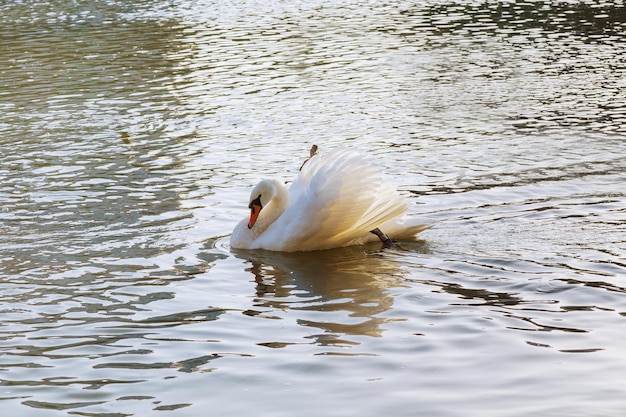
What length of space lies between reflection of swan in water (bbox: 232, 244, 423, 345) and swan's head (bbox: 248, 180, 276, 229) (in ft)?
1.44

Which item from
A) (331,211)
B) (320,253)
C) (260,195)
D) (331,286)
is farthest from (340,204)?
(260,195)

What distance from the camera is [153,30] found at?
28.4 meters

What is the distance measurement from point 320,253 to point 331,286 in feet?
3.85

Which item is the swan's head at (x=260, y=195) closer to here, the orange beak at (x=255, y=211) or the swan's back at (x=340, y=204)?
the orange beak at (x=255, y=211)

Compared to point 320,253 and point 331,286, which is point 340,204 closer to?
point 320,253

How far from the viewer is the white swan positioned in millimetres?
9828

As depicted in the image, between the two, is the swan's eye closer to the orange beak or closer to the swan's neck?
the orange beak

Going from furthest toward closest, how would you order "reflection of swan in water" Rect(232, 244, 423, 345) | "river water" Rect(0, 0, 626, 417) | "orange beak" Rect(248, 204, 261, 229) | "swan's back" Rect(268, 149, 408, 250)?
1. "orange beak" Rect(248, 204, 261, 229)
2. "swan's back" Rect(268, 149, 408, 250)
3. "reflection of swan in water" Rect(232, 244, 423, 345)
4. "river water" Rect(0, 0, 626, 417)

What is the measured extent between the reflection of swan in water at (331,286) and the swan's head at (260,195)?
0.44 metres

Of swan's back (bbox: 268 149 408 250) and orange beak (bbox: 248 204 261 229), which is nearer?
swan's back (bbox: 268 149 408 250)

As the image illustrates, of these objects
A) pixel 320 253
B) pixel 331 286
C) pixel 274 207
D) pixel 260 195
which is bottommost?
pixel 320 253

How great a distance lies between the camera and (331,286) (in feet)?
30.1

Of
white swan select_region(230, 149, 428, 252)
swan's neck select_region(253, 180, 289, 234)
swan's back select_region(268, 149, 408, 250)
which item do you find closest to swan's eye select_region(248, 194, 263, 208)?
white swan select_region(230, 149, 428, 252)

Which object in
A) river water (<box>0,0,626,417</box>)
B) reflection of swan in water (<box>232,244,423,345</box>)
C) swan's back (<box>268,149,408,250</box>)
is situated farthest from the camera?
swan's back (<box>268,149,408,250</box>)
